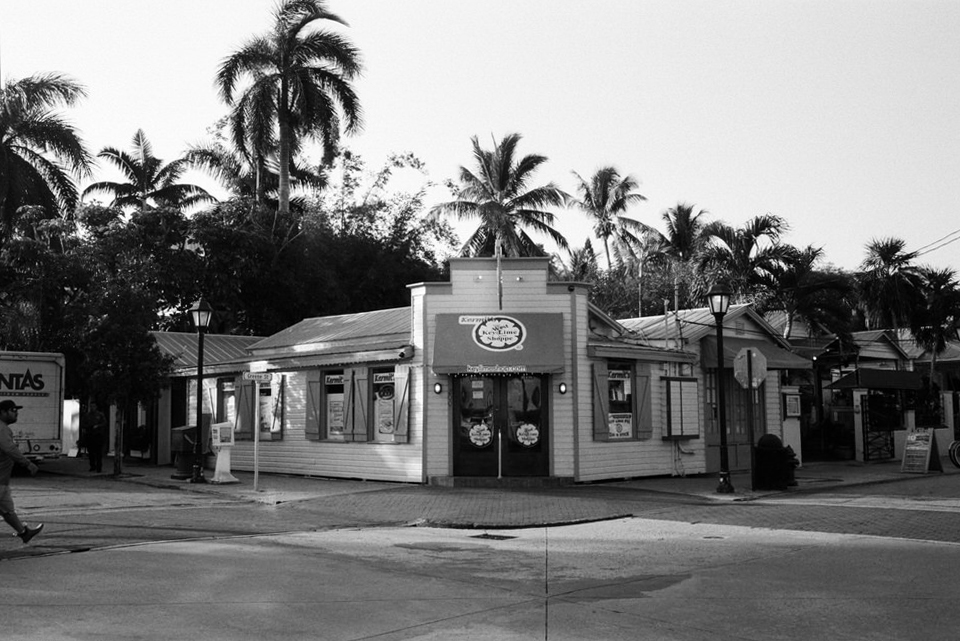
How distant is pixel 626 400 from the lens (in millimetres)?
20953

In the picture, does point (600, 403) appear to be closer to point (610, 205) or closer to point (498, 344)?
point (498, 344)

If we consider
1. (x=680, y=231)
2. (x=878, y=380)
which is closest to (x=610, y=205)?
(x=680, y=231)

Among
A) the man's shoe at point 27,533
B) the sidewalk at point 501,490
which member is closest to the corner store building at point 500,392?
the sidewalk at point 501,490

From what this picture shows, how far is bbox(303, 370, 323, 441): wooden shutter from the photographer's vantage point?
71.9ft

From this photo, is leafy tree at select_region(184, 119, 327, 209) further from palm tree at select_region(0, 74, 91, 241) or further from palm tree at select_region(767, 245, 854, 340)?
palm tree at select_region(767, 245, 854, 340)

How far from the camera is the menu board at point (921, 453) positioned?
23.2 m

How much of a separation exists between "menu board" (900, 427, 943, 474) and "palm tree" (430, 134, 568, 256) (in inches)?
855

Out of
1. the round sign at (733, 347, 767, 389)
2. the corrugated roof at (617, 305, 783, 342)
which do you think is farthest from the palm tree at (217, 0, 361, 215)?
the round sign at (733, 347, 767, 389)

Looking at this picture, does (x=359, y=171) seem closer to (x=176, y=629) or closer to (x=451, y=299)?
(x=451, y=299)

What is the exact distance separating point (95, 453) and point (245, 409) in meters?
3.94

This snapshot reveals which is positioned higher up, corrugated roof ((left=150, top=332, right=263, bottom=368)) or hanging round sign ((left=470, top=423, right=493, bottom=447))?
corrugated roof ((left=150, top=332, right=263, bottom=368))

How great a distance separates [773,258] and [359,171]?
2026cm

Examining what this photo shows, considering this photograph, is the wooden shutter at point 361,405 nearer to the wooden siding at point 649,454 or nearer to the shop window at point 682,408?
the wooden siding at point 649,454

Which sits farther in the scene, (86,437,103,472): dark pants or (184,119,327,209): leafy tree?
(184,119,327,209): leafy tree
